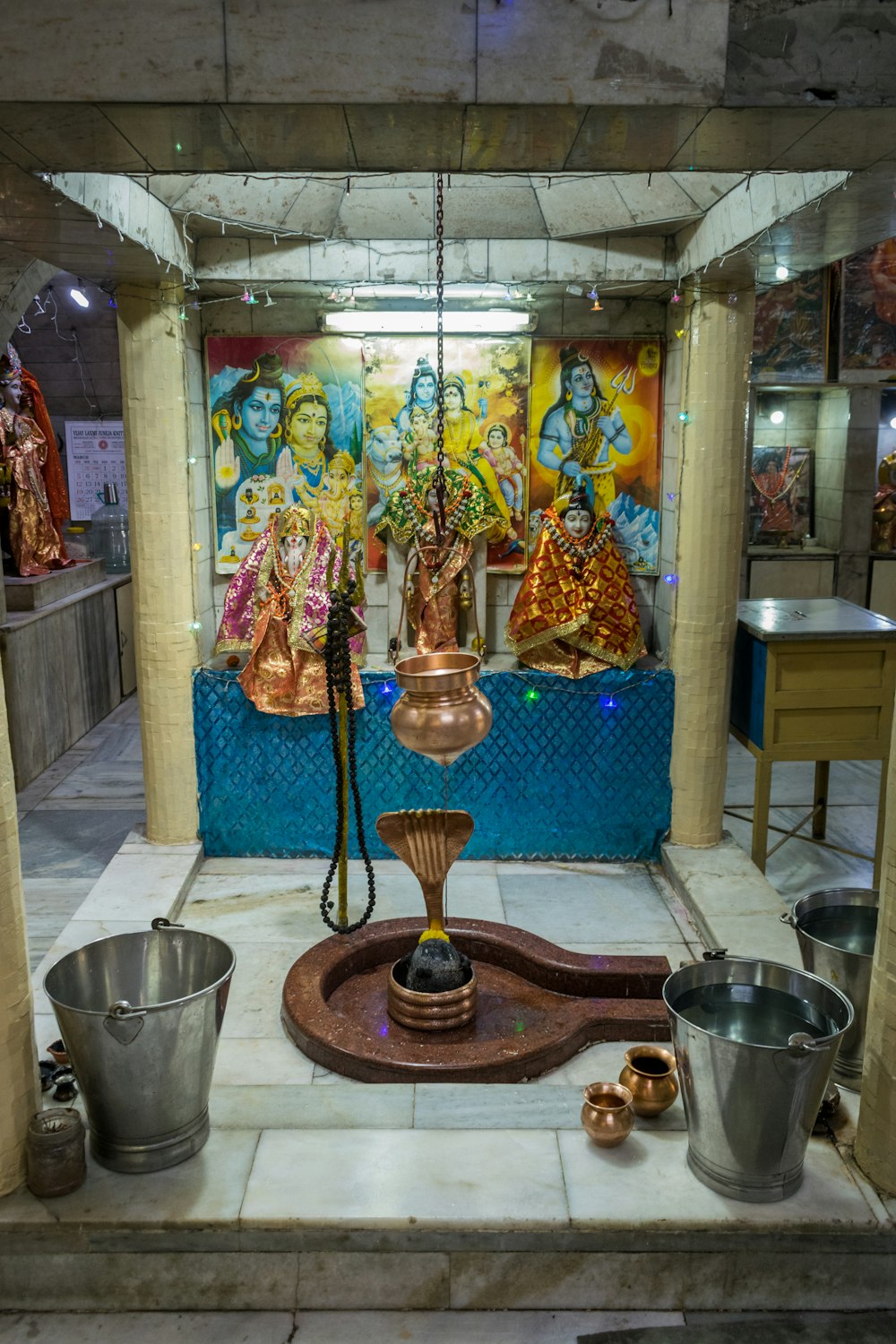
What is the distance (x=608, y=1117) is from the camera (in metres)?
4.11

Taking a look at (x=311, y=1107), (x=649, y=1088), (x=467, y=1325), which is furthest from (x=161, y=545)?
(x=467, y=1325)

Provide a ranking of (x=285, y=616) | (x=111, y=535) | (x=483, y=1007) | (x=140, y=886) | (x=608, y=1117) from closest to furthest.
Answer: (x=608, y=1117), (x=483, y=1007), (x=140, y=886), (x=285, y=616), (x=111, y=535)

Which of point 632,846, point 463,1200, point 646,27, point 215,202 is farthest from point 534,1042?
point 215,202

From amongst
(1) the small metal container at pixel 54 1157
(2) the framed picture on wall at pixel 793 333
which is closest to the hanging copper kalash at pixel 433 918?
(1) the small metal container at pixel 54 1157

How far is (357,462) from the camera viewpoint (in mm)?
7332

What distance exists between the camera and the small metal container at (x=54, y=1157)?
3871 mm

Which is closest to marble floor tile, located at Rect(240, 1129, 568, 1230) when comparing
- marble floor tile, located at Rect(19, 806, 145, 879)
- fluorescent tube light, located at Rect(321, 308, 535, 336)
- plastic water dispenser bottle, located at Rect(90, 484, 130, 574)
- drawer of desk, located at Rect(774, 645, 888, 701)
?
drawer of desk, located at Rect(774, 645, 888, 701)

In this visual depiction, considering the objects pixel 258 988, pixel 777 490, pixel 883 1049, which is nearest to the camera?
pixel 883 1049

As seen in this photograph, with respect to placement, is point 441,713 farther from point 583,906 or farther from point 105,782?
point 105,782

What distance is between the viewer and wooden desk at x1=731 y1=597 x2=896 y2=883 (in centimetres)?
648

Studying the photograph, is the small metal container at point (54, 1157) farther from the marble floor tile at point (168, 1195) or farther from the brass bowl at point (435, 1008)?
the brass bowl at point (435, 1008)

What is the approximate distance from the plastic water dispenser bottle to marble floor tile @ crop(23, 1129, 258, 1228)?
31.0 ft

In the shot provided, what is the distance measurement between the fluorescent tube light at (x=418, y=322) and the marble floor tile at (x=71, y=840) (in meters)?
3.66

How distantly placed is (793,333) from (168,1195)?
926 cm
